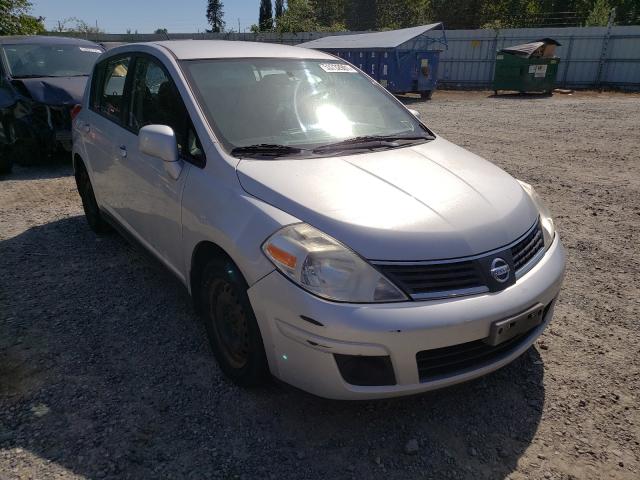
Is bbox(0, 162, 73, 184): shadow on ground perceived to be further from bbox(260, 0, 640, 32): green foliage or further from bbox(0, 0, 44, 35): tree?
bbox(260, 0, 640, 32): green foliage

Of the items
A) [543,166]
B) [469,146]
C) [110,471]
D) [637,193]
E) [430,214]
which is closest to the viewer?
[110,471]

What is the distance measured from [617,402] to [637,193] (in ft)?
14.4

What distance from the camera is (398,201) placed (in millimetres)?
2367

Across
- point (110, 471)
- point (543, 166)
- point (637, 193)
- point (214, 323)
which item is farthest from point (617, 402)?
point (543, 166)

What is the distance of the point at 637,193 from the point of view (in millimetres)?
6016

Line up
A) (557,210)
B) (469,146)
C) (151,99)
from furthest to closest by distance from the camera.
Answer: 1. (469,146)
2. (557,210)
3. (151,99)

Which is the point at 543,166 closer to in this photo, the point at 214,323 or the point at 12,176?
the point at 214,323

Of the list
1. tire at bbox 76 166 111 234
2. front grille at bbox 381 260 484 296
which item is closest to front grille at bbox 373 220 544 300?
front grille at bbox 381 260 484 296

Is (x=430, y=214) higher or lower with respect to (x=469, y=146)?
higher

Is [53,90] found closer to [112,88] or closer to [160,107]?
[112,88]

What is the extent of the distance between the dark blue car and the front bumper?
20.6 feet

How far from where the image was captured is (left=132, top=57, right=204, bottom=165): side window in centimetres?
285

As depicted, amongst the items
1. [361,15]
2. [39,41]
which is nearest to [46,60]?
[39,41]

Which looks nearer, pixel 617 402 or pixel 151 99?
pixel 617 402
